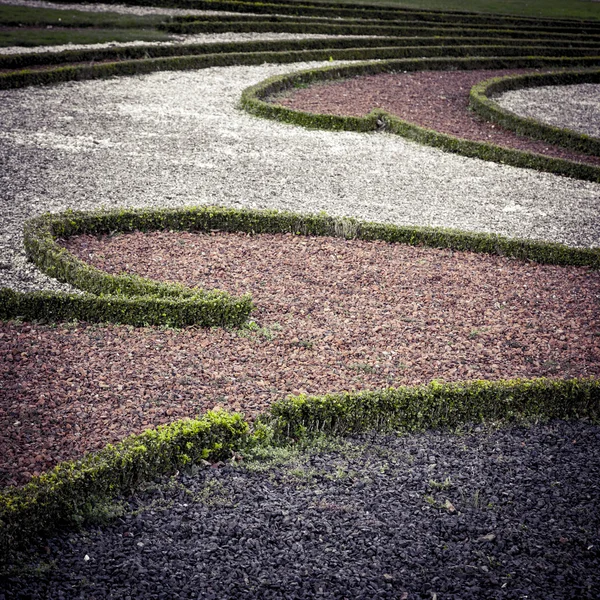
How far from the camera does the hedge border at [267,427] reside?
4836mm

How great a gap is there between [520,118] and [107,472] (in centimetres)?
1488

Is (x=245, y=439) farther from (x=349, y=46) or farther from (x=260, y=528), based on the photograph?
(x=349, y=46)

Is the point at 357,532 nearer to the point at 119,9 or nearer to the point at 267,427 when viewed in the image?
the point at 267,427

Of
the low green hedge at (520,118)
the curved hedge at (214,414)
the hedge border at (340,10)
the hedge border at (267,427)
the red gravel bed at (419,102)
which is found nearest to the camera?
the hedge border at (267,427)

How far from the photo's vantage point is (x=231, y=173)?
40.9 feet

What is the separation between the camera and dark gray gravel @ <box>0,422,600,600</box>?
455cm

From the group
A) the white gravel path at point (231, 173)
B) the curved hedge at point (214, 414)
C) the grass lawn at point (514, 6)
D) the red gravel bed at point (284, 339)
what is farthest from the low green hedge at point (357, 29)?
the red gravel bed at point (284, 339)

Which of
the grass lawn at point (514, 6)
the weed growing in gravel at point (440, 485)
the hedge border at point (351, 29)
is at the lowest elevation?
the weed growing in gravel at point (440, 485)

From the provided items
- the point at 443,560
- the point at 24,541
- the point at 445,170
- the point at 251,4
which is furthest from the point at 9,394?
the point at 251,4

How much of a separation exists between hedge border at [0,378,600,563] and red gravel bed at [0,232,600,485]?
36cm

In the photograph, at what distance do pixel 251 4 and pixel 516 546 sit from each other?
2889 cm

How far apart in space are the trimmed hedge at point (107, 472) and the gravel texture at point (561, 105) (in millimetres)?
14862

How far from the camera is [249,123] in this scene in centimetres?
1551

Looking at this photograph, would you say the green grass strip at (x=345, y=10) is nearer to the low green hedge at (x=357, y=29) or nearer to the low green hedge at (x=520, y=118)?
the low green hedge at (x=357, y=29)
